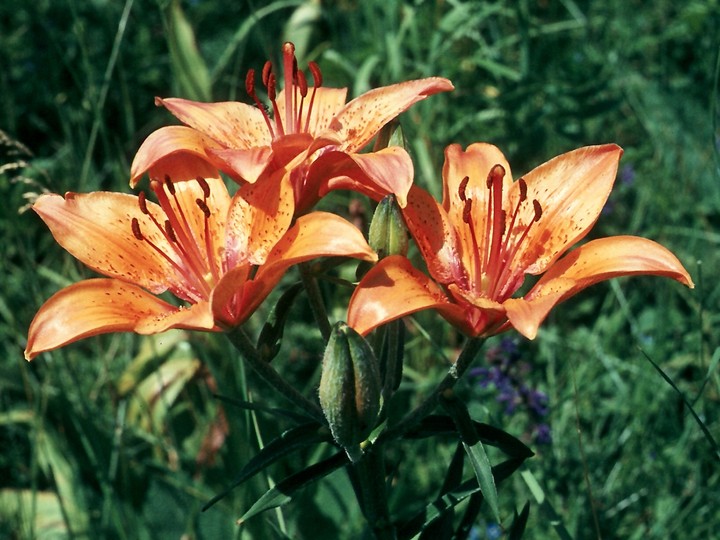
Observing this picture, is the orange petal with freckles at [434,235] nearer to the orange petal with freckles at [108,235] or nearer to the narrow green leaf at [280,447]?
the narrow green leaf at [280,447]

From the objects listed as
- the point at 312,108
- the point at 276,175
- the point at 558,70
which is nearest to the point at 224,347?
the point at 312,108

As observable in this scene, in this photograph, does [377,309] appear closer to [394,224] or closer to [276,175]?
[394,224]

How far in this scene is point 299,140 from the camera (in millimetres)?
1380

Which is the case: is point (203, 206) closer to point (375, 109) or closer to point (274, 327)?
point (274, 327)

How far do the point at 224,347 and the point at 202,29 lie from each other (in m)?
1.99

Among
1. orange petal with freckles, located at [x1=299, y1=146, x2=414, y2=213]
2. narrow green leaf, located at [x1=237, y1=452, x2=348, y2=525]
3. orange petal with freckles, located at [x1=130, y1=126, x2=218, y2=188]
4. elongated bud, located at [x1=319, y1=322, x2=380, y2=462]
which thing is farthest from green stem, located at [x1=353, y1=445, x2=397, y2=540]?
orange petal with freckles, located at [x1=130, y1=126, x2=218, y2=188]

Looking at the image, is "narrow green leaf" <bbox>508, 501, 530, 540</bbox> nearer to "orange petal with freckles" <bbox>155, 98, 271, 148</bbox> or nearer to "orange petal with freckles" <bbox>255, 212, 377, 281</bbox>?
"orange petal with freckles" <bbox>255, 212, 377, 281</bbox>

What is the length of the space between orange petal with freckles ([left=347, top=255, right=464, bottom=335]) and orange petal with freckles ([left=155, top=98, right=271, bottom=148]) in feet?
1.40

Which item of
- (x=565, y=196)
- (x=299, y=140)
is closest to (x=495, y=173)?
(x=565, y=196)

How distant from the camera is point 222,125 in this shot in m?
1.59

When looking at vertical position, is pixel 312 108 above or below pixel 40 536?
Result: above

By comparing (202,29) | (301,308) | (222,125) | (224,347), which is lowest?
(301,308)

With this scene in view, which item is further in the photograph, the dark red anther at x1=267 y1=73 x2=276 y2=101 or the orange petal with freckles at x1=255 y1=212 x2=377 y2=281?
the dark red anther at x1=267 y1=73 x2=276 y2=101

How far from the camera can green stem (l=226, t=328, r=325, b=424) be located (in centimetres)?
134
